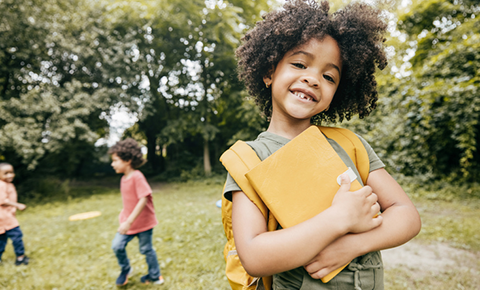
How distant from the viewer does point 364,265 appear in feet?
3.04

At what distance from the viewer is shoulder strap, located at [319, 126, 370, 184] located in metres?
1.04

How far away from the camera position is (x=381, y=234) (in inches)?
34.4

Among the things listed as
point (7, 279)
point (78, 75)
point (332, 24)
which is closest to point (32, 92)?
point (78, 75)

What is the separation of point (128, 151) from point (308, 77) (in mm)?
2784

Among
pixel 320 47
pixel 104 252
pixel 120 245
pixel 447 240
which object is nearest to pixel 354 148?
pixel 320 47

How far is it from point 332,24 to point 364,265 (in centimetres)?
93

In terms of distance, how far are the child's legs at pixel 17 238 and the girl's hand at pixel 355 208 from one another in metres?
4.80

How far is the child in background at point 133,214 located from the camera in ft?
9.77

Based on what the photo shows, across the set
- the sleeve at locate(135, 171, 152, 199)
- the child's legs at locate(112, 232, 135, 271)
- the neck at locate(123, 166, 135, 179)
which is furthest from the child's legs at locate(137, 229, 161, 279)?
the neck at locate(123, 166, 135, 179)

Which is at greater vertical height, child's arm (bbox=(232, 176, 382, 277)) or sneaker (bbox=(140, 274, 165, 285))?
child's arm (bbox=(232, 176, 382, 277))

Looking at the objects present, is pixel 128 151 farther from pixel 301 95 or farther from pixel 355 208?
pixel 355 208

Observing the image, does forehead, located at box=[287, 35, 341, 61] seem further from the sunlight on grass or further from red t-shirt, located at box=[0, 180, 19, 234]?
red t-shirt, located at box=[0, 180, 19, 234]

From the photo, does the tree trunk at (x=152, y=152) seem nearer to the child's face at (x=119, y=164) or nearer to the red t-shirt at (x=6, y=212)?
the red t-shirt at (x=6, y=212)

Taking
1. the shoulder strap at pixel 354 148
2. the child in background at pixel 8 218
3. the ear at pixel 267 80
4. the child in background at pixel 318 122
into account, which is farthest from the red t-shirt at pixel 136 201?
the shoulder strap at pixel 354 148
